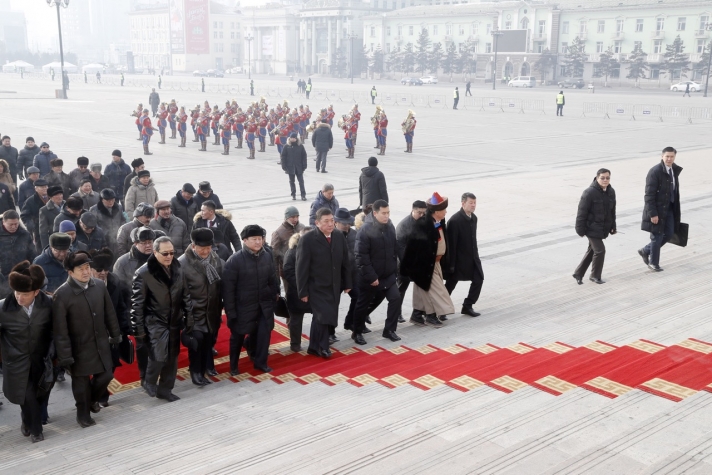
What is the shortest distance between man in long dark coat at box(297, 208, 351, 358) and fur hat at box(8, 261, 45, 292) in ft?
7.97

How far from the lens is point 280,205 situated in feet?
51.0

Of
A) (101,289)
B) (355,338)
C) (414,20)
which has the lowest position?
(355,338)

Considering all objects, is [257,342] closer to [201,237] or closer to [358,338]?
[201,237]

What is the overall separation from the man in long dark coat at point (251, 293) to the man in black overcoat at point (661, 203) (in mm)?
5802

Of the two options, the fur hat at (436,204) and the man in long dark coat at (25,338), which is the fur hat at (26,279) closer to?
the man in long dark coat at (25,338)

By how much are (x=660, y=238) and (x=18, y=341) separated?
821 cm

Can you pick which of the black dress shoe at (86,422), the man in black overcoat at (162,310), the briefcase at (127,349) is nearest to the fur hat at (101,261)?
the man in black overcoat at (162,310)

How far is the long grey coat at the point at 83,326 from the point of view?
532 centimetres

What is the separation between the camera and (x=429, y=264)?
7.90m

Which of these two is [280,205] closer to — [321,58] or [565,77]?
[565,77]

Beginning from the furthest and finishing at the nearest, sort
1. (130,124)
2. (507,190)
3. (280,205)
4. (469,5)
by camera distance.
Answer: (469,5), (130,124), (507,190), (280,205)

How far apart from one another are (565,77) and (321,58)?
140 feet

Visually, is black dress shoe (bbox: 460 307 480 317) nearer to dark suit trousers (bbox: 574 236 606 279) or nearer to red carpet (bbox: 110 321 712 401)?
red carpet (bbox: 110 321 712 401)

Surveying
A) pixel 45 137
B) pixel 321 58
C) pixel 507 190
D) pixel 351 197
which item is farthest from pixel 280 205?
pixel 321 58
